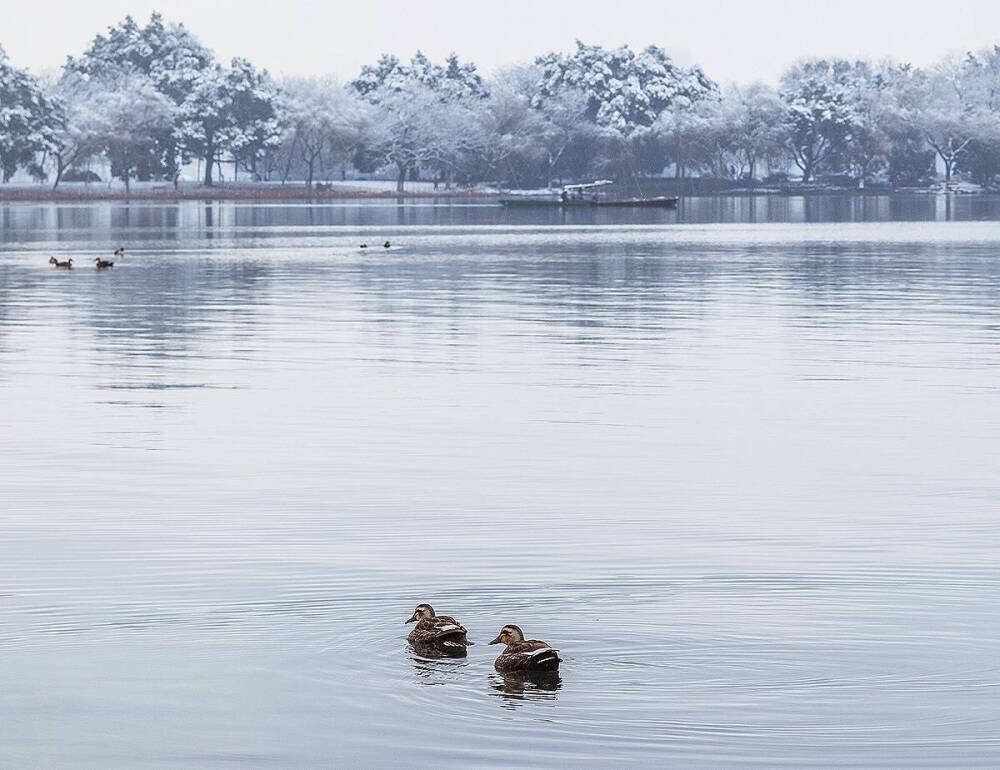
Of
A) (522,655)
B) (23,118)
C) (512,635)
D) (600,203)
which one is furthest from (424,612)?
(23,118)

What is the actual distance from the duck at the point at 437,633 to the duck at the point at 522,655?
441 millimetres

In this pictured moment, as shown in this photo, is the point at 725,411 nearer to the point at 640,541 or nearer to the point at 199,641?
the point at 640,541

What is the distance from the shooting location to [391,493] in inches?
838

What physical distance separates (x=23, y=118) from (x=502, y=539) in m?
178

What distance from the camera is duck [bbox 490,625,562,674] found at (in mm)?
13047

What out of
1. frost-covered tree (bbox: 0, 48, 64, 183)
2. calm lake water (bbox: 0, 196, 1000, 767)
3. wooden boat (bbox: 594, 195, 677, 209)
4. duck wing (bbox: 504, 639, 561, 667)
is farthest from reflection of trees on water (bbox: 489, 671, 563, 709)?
frost-covered tree (bbox: 0, 48, 64, 183)

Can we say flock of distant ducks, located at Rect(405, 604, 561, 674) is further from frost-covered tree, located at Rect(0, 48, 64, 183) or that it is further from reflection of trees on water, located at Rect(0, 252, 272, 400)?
frost-covered tree, located at Rect(0, 48, 64, 183)

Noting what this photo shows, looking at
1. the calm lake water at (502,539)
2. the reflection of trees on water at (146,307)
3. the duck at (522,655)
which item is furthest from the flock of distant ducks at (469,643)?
the reflection of trees on water at (146,307)

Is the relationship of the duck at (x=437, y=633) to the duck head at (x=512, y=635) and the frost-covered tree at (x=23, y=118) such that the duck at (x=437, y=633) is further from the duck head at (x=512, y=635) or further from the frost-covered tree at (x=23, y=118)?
the frost-covered tree at (x=23, y=118)

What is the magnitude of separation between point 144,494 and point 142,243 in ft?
247

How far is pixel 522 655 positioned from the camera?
515 inches

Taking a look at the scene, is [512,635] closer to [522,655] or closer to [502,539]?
[522,655]

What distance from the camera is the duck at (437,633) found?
13672mm

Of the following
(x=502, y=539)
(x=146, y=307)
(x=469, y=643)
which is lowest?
(x=469, y=643)
